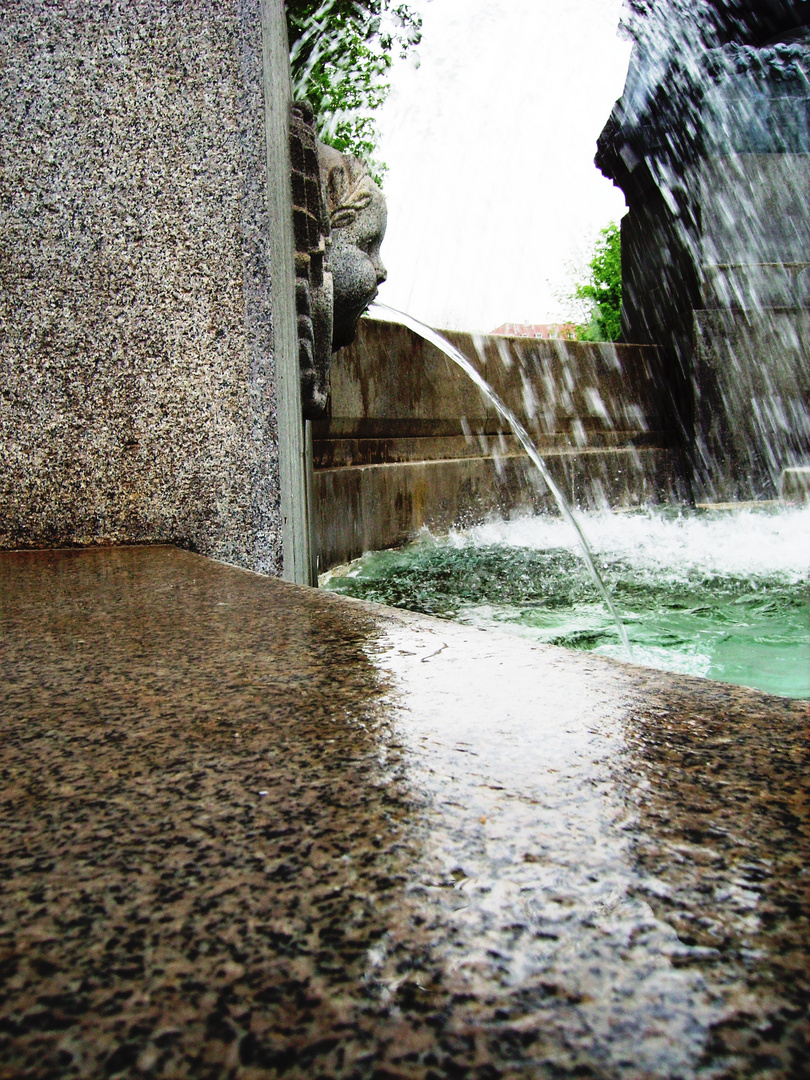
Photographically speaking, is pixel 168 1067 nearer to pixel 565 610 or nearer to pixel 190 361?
pixel 190 361

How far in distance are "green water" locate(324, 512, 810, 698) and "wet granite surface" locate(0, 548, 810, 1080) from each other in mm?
1960

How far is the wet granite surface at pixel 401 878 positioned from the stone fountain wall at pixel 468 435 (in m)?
3.84

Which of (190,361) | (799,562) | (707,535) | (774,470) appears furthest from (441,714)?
(774,470)

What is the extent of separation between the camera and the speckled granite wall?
271 cm

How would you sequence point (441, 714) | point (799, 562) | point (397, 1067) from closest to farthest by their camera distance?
point (397, 1067), point (441, 714), point (799, 562)

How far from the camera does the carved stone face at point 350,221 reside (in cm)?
371

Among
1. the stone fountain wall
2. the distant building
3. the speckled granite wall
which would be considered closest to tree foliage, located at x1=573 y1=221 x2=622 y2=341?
the distant building

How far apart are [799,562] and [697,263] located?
17.8ft

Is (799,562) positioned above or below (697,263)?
below

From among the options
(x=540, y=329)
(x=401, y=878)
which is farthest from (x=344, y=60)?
(x=540, y=329)

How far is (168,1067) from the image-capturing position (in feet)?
1.32

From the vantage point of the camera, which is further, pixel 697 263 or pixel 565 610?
pixel 697 263

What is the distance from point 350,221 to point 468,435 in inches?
129

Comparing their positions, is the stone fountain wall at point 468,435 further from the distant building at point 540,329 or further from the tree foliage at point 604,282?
the distant building at point 540,329
